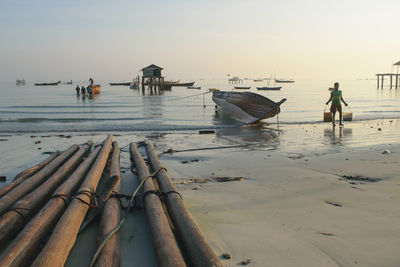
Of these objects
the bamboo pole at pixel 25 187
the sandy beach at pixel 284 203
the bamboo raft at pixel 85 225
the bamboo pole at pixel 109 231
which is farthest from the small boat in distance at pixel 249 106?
the bamboo pole at pixel 109 231

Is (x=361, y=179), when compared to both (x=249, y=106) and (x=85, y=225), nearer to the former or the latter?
(x=85, y=225)

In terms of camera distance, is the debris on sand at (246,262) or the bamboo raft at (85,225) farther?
the debris on sand at (246,262)

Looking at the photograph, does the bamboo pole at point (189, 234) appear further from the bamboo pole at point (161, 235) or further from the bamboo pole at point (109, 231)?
the bamboo pole at point (109, 231)

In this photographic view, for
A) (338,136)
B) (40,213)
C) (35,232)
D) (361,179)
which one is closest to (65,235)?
(35,232)

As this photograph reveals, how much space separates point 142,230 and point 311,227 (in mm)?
2074

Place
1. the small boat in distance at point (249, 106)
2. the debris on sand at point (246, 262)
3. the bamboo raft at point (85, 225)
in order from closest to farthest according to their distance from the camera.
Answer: the bamboo raft at point (85, 225)
the debris on sand at point (246, 262)
the small boat in distance at point (249, 106)

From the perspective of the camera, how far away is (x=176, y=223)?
3.72 meters

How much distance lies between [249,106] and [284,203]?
13.8m

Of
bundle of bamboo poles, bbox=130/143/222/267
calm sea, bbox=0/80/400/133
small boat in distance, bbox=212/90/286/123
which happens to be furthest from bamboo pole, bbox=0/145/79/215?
small boat in distance, bbox=212/90/286/123

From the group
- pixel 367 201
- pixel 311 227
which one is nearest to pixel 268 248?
pixel 311 227

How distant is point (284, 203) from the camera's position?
4.92 m

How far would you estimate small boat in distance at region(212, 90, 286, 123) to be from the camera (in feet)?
53.6

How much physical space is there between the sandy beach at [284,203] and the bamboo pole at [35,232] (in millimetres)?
404

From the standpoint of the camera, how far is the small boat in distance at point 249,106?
53.6ft
